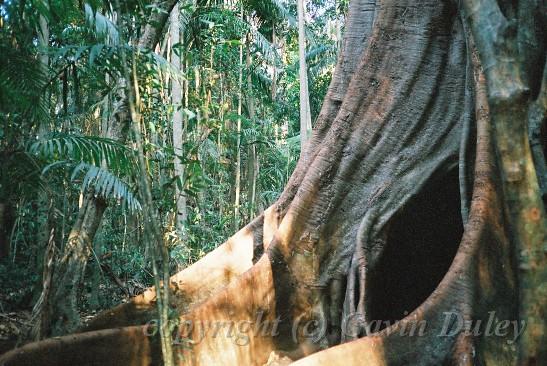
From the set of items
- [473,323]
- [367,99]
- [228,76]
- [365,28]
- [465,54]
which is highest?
[228,76]

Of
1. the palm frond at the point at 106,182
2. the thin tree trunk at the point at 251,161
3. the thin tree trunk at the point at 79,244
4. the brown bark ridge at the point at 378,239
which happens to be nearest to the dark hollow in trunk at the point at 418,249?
the brown bark ridge at the point at 378,239

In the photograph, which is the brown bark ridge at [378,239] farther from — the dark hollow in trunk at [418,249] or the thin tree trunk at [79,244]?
the thin tree trunk at [79,244]

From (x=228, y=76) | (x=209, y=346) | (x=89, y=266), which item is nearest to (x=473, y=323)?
(x=209, y=346)

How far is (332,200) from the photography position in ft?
14.2

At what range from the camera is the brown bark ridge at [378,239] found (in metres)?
3.16

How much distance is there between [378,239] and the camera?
163 inches

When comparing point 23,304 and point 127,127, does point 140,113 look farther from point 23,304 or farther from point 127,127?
Answer: point 23,304

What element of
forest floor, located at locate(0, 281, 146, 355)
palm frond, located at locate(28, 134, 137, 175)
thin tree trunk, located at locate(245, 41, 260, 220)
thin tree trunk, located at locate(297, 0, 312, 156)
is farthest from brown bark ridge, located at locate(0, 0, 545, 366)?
thin tree trunk, located at locate(245, 41, 260, 220)

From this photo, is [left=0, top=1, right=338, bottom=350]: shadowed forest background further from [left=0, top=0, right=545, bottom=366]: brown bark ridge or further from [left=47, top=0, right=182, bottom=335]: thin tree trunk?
[left=0, top=0, right=545, bottom=366]: brown bark ridge

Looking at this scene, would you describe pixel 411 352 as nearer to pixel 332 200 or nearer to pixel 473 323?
pixel 473 323

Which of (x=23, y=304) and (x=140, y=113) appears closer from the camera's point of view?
(x=140, y=113)

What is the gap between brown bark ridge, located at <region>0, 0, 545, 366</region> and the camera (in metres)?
3.16

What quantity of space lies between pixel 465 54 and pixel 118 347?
126 inches

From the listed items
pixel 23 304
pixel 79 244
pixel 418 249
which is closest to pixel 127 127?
pixel 79 244
